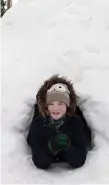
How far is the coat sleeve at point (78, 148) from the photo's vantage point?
263 centimetres

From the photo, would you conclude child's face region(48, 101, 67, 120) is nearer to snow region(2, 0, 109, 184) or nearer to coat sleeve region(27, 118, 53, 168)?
coat sleeve region(27, 118, 53, 168)

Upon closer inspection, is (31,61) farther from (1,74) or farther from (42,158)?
(42,158)

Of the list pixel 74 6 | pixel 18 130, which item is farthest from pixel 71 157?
pixel 74 6

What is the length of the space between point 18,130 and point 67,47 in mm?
981

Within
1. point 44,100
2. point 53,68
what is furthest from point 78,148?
point 53,68

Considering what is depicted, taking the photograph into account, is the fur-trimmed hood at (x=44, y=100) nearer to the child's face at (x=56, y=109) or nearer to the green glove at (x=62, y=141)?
the child's face at (x=56, y=109)

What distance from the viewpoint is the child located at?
2.66 m

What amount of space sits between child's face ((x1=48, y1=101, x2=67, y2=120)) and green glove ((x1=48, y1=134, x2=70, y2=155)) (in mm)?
169

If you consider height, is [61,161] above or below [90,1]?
below

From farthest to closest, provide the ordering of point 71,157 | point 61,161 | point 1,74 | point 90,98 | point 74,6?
A: point 74,6 → point 1,74 → point 90,98 → point 61,161 → point 71,157

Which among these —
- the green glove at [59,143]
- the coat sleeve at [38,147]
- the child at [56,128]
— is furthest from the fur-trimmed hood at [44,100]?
the green glove at [59,143]

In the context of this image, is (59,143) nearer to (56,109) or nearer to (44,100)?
(56,109)

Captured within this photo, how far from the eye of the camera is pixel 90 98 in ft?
10.1

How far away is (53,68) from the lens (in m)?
3.39
